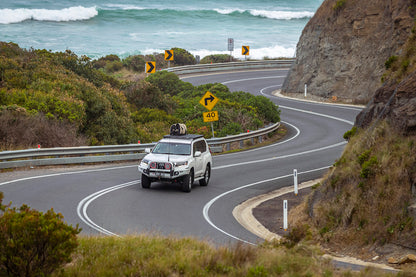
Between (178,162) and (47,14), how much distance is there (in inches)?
3985

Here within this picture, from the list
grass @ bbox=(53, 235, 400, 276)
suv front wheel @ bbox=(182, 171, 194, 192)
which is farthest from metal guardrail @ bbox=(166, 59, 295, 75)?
grass @ bbox=(53, 235, 400, 276)

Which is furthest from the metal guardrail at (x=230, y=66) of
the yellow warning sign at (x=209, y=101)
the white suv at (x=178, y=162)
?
the white suv at (x=178, y=162)

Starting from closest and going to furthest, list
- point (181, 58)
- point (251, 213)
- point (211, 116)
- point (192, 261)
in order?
point (192, 261) → point (251, 213) → point (211, 116) → point (181, 58)

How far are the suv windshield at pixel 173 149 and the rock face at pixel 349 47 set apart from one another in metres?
27.2

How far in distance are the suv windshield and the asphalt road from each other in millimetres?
1249

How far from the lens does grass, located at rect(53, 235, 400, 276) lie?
783 centimetres

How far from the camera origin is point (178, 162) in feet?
59.2

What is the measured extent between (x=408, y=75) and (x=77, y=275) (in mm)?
11356

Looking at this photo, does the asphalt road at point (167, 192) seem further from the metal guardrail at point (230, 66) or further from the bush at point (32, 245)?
the metal guardrail at point (230, 66)

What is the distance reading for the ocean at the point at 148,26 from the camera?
10069 centimetres

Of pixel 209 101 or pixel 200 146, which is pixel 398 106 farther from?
pixel 209 101

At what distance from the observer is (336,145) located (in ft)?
98.2

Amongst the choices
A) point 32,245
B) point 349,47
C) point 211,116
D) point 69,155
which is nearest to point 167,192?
point 69,155

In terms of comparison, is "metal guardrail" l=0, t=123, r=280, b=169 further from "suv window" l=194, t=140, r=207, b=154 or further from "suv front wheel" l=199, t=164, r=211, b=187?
"suv front wheel" l=199, t=164, r=211, b=187
